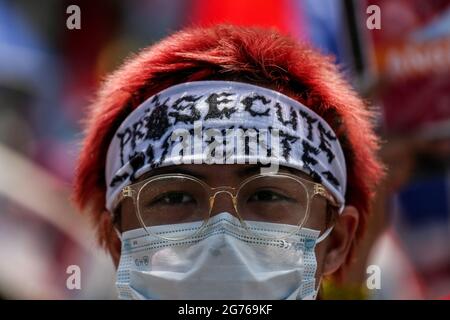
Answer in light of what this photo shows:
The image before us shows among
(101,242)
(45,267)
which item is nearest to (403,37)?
(45,267)

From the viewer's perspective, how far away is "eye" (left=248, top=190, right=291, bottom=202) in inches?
70.7

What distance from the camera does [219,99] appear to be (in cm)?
183

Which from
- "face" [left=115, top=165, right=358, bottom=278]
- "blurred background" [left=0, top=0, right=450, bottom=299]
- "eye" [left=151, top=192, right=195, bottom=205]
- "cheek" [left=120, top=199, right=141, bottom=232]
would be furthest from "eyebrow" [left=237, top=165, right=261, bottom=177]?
"blurred background" [left=0, top=0, right=450, bottom=299]

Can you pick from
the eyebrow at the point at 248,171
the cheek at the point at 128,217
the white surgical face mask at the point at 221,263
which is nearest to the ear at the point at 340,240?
the white surgical face mask at the point at 221,263

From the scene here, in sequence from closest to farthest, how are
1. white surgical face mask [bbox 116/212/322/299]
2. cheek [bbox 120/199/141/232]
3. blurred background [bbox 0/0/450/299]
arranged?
white surgical face mask [bbox 116/212/322/299]
cheek [bbox 120/199/141/232]
blurred background [bbox 0/0/450/299]

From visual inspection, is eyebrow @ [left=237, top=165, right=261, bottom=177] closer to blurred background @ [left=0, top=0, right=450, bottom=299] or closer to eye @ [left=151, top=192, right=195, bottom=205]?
eye @ [left=151, top=192, right=195, bottom=205]

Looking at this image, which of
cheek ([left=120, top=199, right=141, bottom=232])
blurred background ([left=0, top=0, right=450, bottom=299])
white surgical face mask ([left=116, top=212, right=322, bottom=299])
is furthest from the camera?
blurred background ([left=0, top=0, right=450, bottom=299])

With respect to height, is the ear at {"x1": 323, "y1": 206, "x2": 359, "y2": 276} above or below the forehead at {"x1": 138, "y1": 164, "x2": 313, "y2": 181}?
below

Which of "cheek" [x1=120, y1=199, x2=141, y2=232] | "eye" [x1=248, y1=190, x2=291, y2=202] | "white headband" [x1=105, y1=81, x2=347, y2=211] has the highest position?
"white headband" [x1=105, y1=81, x2=347, y2=211]

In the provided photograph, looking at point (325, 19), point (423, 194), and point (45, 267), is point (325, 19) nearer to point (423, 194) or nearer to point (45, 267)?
point (423, 194)

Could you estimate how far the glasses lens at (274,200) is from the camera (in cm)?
178

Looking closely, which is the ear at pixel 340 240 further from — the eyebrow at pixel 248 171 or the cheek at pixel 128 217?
the cheek at pixel 128 217

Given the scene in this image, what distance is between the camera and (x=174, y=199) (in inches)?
71.0
